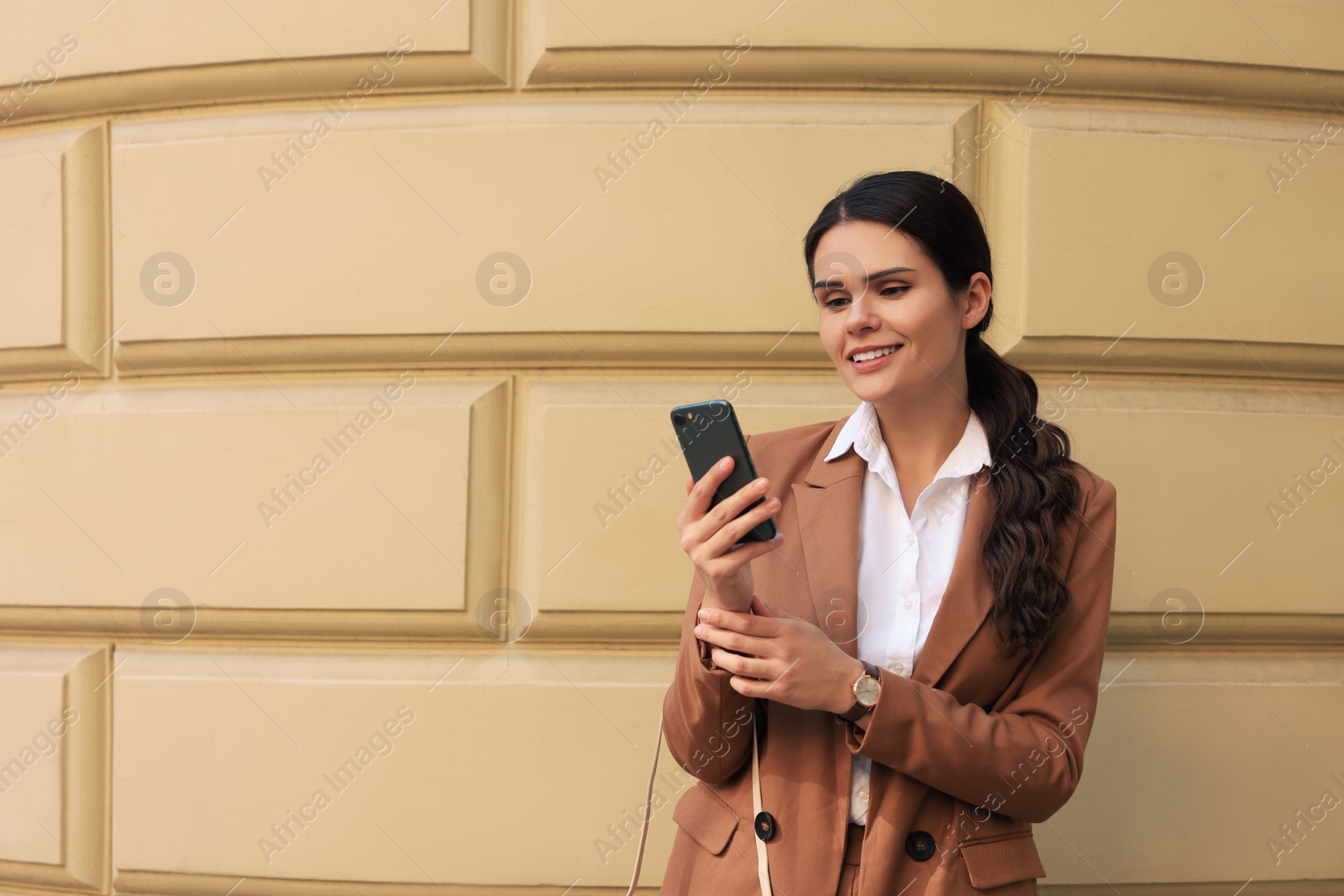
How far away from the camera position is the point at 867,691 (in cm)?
Answer: 170

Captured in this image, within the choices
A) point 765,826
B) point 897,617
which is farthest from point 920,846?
point 897,617

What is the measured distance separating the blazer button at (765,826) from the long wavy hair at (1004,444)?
534 millimetres

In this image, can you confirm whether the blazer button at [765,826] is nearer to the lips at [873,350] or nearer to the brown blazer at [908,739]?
the brown blazer at [908,739]

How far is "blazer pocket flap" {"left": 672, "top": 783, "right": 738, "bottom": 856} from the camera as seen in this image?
190 centimetres

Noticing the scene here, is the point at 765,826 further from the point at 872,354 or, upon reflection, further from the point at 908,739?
the point at 872,354

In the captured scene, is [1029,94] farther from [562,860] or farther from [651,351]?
[562,860]

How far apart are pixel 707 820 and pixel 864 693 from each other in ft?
1.55

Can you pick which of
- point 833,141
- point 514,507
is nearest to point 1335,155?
point 833,141

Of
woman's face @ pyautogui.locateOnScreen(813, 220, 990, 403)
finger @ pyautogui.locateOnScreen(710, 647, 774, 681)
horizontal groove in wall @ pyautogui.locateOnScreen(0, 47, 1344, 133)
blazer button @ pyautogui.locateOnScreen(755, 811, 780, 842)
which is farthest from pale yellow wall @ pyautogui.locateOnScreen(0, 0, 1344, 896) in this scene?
finger @ pyautogui.locateOnScreen(710, 647, 774, 681)

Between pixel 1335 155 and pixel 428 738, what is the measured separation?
3189mm

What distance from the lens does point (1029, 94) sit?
2.91 metres

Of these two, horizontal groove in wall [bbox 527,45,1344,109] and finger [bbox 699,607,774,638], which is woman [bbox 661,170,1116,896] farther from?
horizontal groove in wall [bbox 527,45,1344,109]

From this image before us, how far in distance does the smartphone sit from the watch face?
308mm

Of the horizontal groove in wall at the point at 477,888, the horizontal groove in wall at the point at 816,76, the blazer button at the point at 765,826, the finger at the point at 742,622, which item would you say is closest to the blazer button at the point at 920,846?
the blazer button at the point at 765,826
